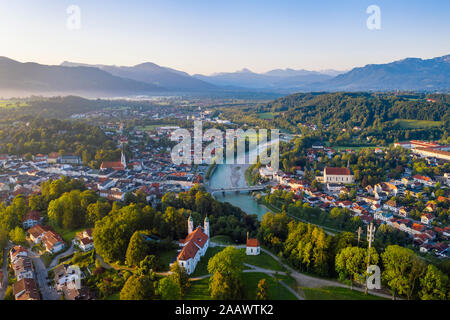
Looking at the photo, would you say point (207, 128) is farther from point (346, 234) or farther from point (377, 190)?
point (346, 234)

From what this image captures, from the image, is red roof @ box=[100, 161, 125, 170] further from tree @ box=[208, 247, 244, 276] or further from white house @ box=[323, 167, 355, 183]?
tree @ box=[208, 247, 244, 276]

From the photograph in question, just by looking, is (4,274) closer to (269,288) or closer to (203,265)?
(203,265)

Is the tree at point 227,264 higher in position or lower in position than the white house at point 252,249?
higher

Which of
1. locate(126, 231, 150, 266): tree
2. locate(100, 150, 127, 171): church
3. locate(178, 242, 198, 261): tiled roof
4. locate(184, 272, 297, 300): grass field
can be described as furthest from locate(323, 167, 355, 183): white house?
locate(126, 231, 150, 266): tree

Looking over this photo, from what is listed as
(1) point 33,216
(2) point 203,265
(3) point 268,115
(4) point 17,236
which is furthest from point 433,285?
(3) point 268,115

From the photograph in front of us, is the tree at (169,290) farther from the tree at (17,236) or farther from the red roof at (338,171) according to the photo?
the red roof at (338,171)

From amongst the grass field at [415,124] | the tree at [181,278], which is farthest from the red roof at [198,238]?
the grass field at [415,124]
